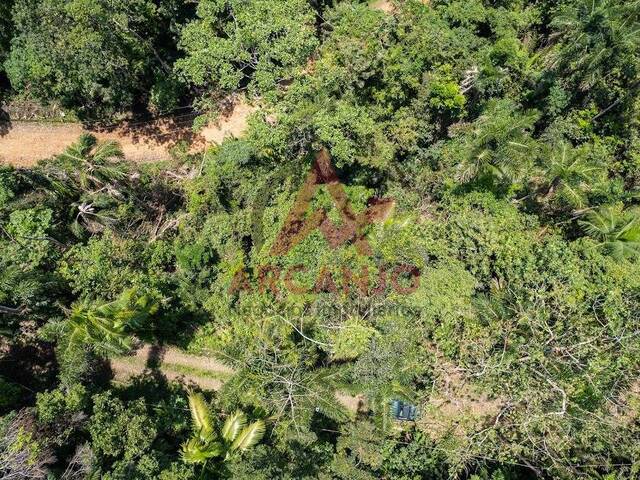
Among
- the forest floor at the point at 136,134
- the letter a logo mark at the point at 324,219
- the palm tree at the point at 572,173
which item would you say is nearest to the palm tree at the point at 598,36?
the palm tree at the point at 572,173

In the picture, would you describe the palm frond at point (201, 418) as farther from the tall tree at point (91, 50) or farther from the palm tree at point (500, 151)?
the palm tree at point (500, 151)

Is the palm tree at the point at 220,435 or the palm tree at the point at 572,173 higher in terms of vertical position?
the palm tree at the point at 572,173

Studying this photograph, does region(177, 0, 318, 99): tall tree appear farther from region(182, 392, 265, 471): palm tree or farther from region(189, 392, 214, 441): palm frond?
region(182, 392, 265, 471): palm tree

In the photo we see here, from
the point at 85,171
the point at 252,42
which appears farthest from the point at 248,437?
the point at 252,42

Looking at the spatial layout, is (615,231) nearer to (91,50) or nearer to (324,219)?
(324,219)

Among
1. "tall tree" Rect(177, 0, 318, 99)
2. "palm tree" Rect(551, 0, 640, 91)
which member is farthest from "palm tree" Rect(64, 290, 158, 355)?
"palm tree" Rect(551, 0, 640, 91)

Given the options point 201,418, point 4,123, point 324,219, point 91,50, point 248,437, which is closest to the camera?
point 248,437

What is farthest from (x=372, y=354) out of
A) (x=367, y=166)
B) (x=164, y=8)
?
(x=164, y=8)
